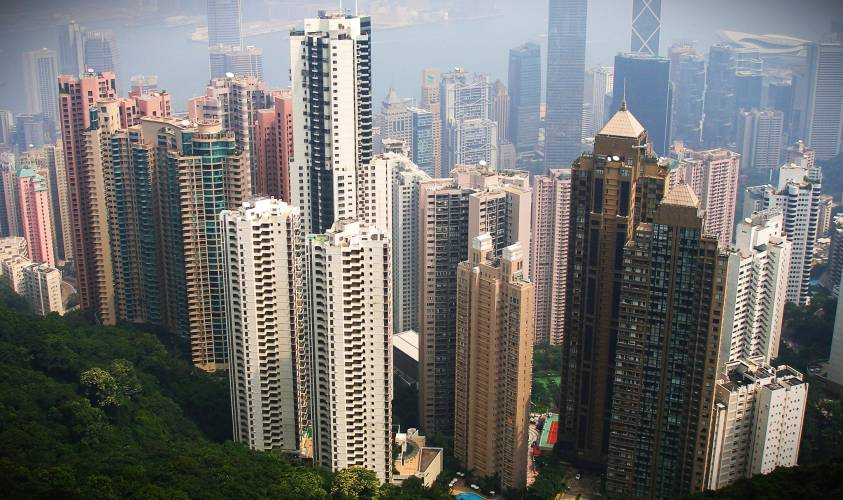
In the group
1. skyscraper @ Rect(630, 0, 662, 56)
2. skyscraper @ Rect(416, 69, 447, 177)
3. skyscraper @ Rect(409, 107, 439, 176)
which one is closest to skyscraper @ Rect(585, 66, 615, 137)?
skyscraper @ Rect(630, 0, 662, 56)

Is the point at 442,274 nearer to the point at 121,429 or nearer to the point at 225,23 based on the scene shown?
the point at 121,429

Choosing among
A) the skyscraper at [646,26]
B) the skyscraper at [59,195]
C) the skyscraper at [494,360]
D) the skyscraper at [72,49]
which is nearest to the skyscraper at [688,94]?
the skyscraper at [646,26]

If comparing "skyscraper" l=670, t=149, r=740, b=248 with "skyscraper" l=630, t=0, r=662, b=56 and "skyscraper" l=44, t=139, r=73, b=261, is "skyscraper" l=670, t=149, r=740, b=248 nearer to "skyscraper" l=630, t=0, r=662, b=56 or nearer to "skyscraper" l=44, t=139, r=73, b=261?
"skyscraper" l=630, t=0, r=662, b=56

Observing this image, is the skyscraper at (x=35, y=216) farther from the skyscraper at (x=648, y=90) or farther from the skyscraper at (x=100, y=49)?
the skyscraper at (x=648, y=90)

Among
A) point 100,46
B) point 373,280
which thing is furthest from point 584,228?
Answer: point 100,46

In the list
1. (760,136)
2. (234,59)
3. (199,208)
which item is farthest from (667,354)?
(760,136)
